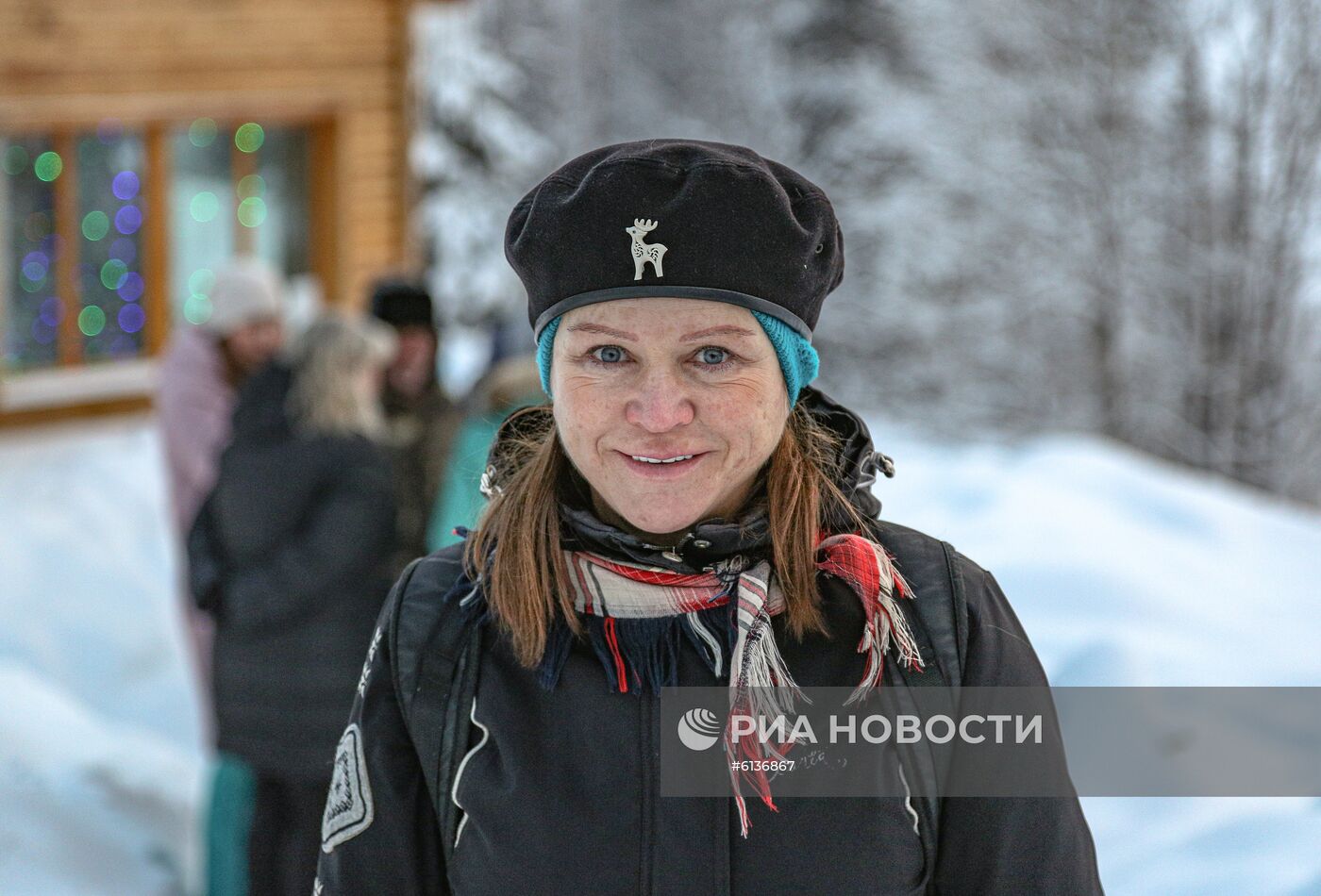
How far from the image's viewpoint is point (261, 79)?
8898mm

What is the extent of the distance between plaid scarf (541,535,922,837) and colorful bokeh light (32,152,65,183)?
7811mm

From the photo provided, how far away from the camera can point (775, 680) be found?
59.4 inches

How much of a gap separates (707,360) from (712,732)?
1.40 ft

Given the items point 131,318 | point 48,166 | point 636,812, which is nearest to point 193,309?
point 131,318

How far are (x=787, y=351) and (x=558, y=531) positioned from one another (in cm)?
35

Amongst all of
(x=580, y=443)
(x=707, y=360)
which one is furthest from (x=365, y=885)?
(x=707, y=360)

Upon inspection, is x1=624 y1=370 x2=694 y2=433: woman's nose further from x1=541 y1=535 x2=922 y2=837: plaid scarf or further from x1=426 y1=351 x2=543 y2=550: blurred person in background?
x1=426 y1=351 x2=543 y2=550: blurred person in background

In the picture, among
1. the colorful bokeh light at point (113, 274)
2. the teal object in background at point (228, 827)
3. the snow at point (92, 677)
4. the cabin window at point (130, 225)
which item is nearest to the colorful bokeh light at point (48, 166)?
the cabin window at point (130, 225)

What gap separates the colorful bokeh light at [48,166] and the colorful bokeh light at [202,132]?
0.94m

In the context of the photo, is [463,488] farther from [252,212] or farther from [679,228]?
[252,212]

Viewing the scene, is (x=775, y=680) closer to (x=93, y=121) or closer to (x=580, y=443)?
(x=580, y=443)

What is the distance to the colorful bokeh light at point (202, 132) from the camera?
8.94m

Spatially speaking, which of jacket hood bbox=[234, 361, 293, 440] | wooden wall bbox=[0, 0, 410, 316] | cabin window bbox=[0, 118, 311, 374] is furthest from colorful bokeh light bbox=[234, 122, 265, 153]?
jacket hood bbox=[234, 361, 293, 440]

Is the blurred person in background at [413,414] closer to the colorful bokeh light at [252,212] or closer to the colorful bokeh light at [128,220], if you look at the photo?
the colorful bokeh light at [128,220]
